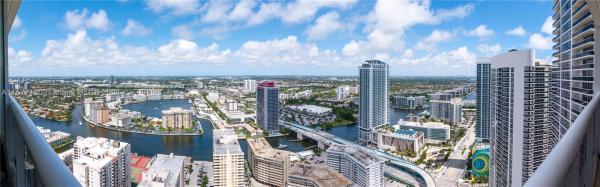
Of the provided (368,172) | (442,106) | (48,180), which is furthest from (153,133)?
(48,180)

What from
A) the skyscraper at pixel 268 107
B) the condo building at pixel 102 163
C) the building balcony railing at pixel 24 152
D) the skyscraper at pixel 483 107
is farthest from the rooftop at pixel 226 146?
the building balcony railing at pixel 24 152

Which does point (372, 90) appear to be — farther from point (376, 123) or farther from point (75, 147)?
point (75, 147)

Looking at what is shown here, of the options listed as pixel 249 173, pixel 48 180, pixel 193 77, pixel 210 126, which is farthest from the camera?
pixel 193 77

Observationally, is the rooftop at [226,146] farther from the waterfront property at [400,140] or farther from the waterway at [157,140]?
the waterfront property at [400,140]

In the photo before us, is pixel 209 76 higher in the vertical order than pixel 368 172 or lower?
higher

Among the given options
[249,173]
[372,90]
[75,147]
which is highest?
[372,90]

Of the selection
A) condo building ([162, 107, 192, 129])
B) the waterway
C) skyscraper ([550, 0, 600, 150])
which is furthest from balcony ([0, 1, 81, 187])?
condo building ([162, 107, 192, 129])
